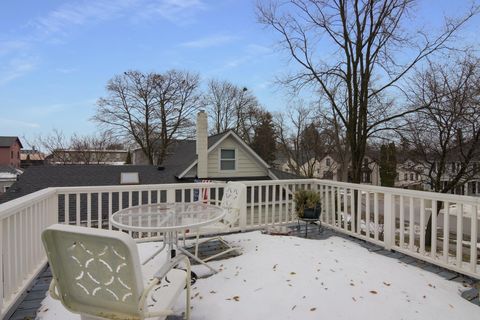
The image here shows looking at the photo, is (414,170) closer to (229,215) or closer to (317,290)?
(229,215)

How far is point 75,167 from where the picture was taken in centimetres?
1245

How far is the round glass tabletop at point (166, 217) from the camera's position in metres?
2.40

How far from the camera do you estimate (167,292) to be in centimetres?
175

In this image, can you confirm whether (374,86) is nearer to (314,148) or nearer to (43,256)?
(43,256)

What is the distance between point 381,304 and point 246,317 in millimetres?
1059

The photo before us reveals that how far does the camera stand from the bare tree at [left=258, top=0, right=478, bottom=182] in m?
7.67

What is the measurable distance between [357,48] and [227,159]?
677 cm

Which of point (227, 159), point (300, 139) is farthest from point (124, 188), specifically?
point (300, 139)

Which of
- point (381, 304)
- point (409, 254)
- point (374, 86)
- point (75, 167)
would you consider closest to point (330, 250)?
point (409, 254)

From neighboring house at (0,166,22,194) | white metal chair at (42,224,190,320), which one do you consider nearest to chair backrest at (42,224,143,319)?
white metal chair at (42,224,190,320)

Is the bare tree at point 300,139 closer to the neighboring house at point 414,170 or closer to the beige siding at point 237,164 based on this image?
the beige siding at point 237,164

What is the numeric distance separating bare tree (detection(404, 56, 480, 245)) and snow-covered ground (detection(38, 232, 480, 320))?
673 cm

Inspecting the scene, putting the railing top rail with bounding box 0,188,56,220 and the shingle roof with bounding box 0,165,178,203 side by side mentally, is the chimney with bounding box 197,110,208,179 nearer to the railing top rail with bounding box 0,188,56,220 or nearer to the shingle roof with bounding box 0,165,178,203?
the shingle roof with bounding box 0,165,178,203

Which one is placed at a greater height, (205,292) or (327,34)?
(327,34)
